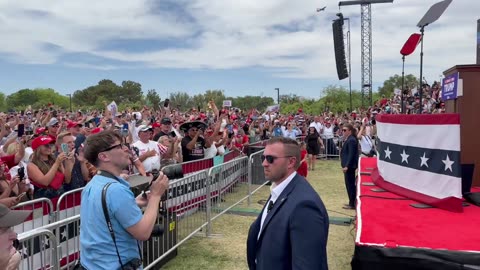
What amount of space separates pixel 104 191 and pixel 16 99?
96.3 meters

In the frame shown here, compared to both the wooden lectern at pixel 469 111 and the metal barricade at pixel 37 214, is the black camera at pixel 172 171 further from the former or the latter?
the wooden lectern at pixel 469 111

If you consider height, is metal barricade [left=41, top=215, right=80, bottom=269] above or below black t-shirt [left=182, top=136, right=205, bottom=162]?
below

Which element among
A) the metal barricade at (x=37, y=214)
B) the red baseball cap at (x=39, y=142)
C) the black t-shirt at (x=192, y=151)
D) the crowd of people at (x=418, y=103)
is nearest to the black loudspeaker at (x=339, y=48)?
the crowd of people at (x=418, y=103)

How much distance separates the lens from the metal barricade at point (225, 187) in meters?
7.96

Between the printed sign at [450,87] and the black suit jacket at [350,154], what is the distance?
165 inches

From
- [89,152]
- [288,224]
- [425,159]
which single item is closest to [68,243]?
[89,152]

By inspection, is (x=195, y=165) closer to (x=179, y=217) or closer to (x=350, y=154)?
(x=179, y=217)

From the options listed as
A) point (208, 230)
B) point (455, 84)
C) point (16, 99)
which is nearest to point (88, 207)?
point (455, 84)

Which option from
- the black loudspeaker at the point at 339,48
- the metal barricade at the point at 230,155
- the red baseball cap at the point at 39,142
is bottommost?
the metal barricade at the point at 230,155

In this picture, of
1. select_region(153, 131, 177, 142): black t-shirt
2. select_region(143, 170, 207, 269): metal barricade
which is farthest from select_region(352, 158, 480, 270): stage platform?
select_region(153, 131, 177, 142): black t-shirt

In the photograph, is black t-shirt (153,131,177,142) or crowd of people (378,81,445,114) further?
crowd of people (378,81,445,114)

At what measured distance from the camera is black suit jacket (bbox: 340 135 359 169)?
9641mm

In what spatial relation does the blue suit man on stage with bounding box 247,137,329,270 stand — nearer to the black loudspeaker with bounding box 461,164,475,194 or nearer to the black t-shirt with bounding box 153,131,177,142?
the black loudspeaker with bounding box 461,164,475,194

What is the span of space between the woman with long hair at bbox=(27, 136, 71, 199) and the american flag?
4482mm
